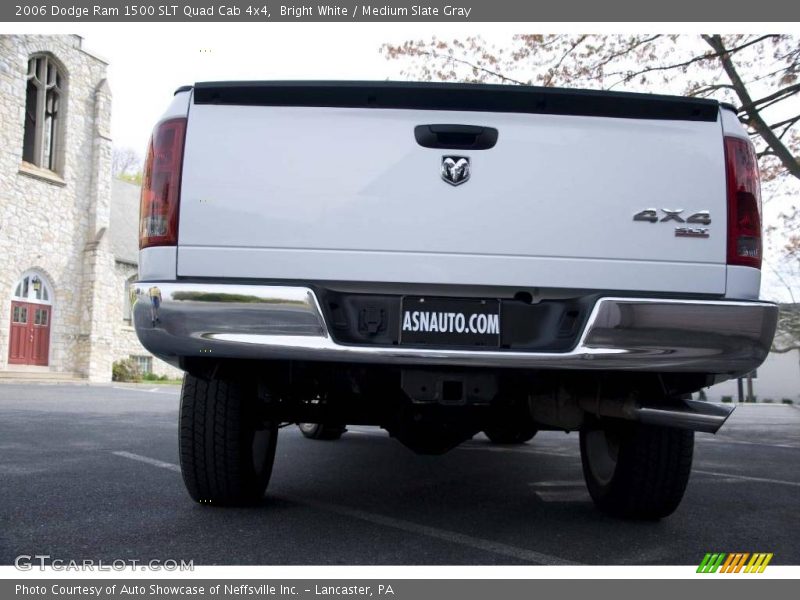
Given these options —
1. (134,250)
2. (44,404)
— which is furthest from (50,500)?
(134,250)

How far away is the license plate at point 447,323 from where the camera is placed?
2.69 meters

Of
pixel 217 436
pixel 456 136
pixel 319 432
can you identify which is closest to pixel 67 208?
pixel 319 432

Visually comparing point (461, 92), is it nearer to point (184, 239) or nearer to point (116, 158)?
point (184, 239)

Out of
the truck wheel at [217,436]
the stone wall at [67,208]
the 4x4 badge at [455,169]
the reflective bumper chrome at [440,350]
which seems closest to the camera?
the reflective bumper chrome at [440,350]

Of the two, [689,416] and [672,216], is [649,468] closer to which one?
[689,416]

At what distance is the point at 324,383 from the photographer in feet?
10.2

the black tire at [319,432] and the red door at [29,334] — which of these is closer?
the black tire at [319,432]

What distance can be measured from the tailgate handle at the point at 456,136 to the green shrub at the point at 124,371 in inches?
1061

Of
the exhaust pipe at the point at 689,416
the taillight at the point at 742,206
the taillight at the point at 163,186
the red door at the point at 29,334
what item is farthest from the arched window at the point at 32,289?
the taillight at the point at 742,206

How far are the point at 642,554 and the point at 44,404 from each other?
31.0 ft

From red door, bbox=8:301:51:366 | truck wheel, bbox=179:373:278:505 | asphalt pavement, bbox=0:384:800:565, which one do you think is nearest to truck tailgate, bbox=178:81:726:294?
truck wheel, bbox=179:373:278:505

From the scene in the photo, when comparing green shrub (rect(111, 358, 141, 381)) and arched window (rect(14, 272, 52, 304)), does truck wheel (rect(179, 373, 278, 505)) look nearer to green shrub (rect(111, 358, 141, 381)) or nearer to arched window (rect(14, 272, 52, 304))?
arched window (rect(14, 272, 52, 304))

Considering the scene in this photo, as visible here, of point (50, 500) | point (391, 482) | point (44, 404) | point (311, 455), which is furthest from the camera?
point (44, 404)

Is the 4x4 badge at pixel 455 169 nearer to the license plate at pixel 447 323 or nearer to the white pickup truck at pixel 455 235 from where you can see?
the white pickup truck at pixel 455 235
